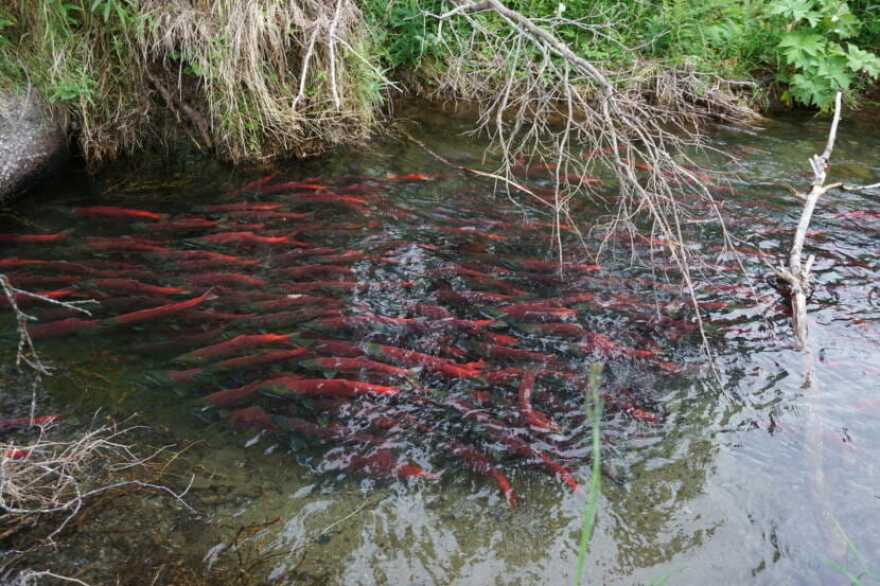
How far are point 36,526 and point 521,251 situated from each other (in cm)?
345

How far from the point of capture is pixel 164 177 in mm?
6148

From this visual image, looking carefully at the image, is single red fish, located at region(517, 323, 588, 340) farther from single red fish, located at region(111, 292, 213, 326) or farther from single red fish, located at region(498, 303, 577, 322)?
single red fish, located at region(111, 292, 213, 326)

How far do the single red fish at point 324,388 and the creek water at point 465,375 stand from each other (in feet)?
0.05

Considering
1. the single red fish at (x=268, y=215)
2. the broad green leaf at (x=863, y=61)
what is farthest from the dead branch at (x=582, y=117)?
the single red fish at (x=268, y=215)

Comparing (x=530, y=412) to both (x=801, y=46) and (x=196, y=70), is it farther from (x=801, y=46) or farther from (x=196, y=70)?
(x=801, y=46)

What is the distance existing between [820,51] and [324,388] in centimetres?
659

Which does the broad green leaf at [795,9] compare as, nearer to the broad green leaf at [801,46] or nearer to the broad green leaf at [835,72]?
the broad green leaf at [801,46]

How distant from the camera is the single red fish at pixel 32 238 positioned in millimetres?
5168

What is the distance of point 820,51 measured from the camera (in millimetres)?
7742

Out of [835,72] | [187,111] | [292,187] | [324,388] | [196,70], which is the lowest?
[324,388]

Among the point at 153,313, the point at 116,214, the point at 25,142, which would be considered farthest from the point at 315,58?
the point at 153,313

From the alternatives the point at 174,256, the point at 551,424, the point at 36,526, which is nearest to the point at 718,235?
the point at 551,424

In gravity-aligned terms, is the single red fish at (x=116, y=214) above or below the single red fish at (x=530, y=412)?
above

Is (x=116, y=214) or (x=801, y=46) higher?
(x=801, y=46)
